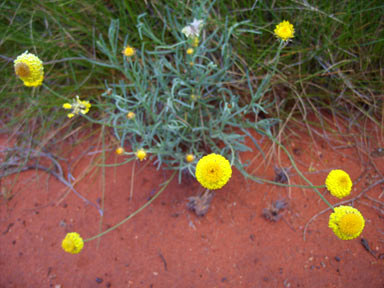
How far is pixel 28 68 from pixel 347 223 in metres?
1.43

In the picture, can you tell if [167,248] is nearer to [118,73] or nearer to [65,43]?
[118,73]

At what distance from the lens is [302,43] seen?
1.75 meters

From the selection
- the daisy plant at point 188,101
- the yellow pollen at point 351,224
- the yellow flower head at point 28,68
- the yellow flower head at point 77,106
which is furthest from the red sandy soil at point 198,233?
the yellow flower head at point 28,68

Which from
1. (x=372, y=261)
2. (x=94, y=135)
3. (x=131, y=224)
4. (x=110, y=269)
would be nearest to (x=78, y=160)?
(x=94, y=135)

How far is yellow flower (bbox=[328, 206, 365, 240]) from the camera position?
100 cm

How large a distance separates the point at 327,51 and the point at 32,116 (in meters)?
2.05

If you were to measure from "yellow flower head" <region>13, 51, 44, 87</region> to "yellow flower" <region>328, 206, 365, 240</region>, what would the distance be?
1.39 meters

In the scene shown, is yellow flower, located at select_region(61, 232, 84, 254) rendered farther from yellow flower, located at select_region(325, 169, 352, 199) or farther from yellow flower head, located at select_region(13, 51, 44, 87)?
yellow flower, located at select_region(325, 169, 352, 199)

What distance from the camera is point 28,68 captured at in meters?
1.23

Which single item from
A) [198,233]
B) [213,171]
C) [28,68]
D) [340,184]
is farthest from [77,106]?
[340,184]

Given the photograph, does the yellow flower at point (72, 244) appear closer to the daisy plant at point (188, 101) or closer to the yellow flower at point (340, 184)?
the daisy plant at point (188, 101)

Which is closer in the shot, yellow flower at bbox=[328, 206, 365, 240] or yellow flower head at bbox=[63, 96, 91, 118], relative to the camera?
yellow flower at bbox=[328, 206, 365, 240]

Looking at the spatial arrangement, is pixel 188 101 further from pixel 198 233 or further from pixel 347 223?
pixel 347 223

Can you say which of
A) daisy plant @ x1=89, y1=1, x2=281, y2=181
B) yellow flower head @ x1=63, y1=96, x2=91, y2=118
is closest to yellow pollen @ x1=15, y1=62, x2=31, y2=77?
yellow flower head @ x1=63, y1=96, x2=91, y2=118
